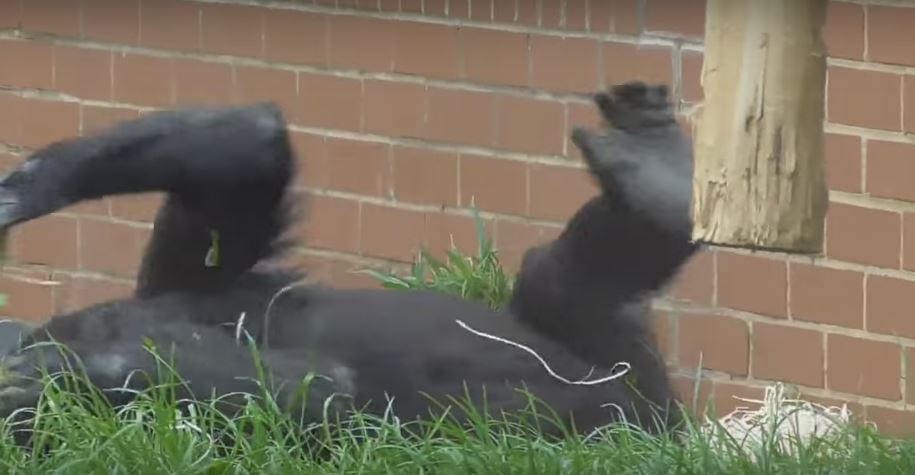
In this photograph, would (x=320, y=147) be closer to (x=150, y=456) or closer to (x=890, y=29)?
(x=890, y=29)

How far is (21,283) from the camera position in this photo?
5.76 meters

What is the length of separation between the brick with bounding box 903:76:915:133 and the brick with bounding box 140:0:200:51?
2071mm

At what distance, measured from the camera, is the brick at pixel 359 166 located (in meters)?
5.13

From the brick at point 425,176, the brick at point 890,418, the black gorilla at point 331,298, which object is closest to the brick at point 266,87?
the brick at point 425,176

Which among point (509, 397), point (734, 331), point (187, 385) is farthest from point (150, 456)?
point (734, 331)

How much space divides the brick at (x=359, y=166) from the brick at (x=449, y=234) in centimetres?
17

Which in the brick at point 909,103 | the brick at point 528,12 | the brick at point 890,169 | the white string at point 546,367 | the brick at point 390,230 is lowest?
the white string at point 546,367

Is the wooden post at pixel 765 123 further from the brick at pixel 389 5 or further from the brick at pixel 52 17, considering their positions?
the brick at pixel 52 17

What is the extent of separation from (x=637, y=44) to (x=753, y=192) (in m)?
2.13

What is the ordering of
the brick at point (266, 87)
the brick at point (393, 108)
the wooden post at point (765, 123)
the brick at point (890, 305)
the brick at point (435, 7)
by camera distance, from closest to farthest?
the wooden post at point (765, 123)
the brick at point (890, 305)
the brick at point (435, 7)
the brick at point (393, 108)
the brick at point (266, 87)

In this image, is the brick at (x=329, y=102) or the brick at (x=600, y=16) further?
the brick at (x=329, y=102)

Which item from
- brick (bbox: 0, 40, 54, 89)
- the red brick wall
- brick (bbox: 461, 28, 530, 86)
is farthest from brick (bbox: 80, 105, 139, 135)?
brick (bbox: 461, 28, 530, 86)

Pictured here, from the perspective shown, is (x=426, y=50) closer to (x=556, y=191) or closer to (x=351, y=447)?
(x=556, y=191)

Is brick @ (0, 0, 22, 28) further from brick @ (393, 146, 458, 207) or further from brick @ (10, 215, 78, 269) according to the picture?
brick @ (393, 146, 458, 207)
